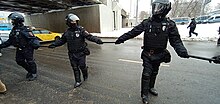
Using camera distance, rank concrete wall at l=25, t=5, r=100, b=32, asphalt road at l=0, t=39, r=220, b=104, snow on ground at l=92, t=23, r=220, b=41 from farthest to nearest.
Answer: concrete wall at l=25, t=5, r=100, b=32 → snow on ground at l=92, t=23, r=220, b=41 → asphalt road at l=0, t=39, r=220, b=104

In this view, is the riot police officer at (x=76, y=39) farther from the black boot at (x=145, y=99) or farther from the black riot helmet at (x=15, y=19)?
the black boot at (x=145, y=99)

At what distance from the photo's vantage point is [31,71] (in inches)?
167

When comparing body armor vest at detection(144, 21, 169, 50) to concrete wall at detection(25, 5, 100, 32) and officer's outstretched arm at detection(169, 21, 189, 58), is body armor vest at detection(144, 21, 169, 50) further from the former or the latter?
concrete wall at detection(25, 5, 100, 32)

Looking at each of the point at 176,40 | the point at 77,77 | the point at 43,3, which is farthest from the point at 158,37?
the point at 43,3

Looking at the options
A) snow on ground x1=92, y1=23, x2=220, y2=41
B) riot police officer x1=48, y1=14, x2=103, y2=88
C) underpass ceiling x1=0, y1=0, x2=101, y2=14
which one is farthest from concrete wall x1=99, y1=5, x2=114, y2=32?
riot police officer x1=48, y1=14, x2=103, y2=88

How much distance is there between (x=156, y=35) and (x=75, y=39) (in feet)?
5.68

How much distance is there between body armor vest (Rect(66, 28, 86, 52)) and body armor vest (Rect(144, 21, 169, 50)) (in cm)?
148

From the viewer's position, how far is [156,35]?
103 inches

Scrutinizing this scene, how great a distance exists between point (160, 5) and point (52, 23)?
2406 centimetres

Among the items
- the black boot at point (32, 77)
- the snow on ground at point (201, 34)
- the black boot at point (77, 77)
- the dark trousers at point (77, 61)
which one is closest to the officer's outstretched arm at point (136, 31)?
the dark trousers at point (77, 61)

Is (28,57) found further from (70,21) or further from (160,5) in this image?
(160,5)

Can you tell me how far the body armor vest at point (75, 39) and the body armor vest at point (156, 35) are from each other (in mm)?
1480

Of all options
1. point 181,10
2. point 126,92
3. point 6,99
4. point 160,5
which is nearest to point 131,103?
point 126,92

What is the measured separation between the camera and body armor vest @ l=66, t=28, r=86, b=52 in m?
3.35
